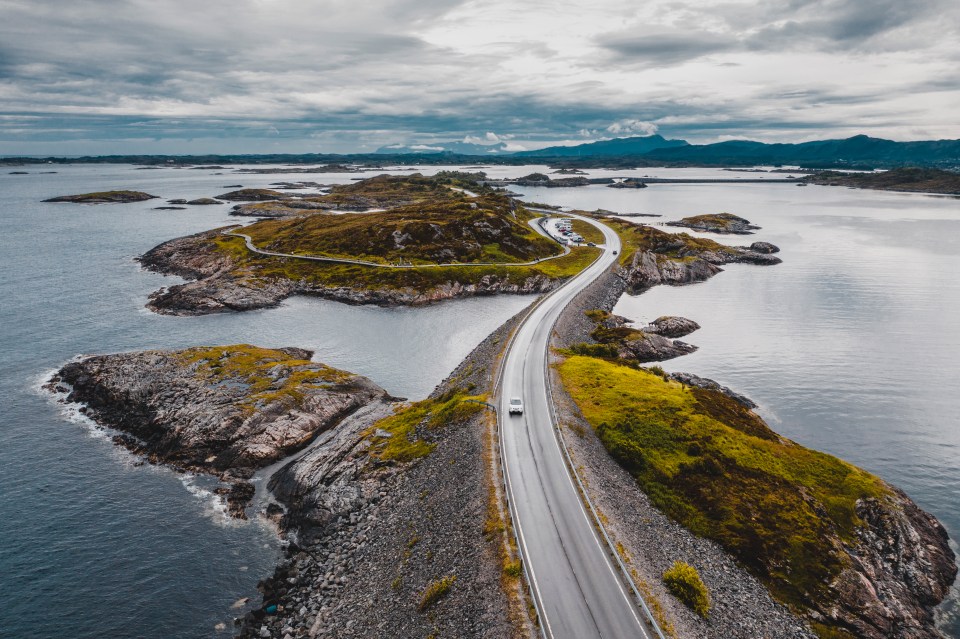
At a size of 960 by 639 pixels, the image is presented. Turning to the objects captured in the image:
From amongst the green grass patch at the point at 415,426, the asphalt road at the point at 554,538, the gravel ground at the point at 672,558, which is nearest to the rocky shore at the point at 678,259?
the green grass patch at the point at 415,426

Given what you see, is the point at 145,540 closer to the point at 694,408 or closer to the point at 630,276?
the point at 694,408

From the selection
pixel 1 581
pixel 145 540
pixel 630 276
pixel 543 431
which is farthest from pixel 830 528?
pixel 630 276

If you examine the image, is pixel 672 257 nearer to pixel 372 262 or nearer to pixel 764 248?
pixel 764 248

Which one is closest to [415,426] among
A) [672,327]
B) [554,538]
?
[554,538]

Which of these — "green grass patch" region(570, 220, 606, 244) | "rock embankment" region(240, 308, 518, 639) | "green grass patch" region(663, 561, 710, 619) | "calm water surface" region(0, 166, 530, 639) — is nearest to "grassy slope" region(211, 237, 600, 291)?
"calm water surface" region(0, 166, 530, 639)

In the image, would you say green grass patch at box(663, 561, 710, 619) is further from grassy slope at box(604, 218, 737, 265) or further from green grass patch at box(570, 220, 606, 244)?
green grass patch at box(570, 220, 606, 244)
